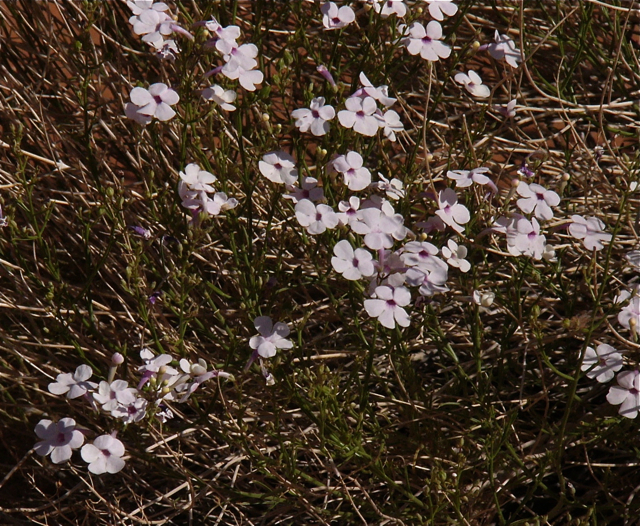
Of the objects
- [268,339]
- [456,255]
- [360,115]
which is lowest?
Answer: [268,339]

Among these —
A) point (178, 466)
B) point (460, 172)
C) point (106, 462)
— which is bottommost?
point (178, 466)

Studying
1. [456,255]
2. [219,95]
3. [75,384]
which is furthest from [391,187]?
[75,384]

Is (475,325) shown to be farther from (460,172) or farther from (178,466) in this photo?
(178,466)

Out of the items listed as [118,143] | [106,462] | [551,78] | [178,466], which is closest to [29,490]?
[178,466]

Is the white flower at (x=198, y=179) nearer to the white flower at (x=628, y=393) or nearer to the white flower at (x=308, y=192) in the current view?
the white flower at (x=308, y=192)

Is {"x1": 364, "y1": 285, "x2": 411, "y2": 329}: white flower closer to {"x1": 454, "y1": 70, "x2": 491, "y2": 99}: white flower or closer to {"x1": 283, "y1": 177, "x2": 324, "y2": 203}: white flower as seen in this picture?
{"x1": 283, "y1": 177, "x2": 324, "y2": 203}: white flower

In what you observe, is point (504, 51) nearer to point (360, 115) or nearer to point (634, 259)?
point (360, 115)
